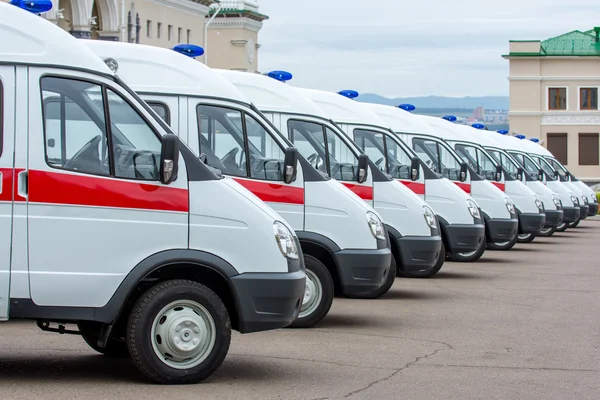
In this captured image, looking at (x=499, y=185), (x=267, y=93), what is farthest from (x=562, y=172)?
(x=267, y=93)

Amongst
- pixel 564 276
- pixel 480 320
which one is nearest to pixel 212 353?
pixel 480 320

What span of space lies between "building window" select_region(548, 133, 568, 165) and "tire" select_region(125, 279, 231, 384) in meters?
79.8

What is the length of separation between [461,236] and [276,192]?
270 inches

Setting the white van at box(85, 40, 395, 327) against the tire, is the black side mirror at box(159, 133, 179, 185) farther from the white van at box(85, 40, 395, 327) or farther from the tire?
the white van at box(85, 40, 395, 327)

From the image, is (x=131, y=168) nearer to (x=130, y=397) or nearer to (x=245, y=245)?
(x=245, y=245)

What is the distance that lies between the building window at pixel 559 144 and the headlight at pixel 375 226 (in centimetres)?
7584

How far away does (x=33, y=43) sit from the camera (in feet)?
27.6

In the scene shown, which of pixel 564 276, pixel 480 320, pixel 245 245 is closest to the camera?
pixel 245 245

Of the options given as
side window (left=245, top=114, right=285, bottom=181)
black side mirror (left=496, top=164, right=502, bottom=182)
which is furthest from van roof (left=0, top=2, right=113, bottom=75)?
black side mirror (left=496, top=164, right=502, bottom=182)

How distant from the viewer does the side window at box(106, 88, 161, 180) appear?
850 centimetres

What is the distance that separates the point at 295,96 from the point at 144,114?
4999mm

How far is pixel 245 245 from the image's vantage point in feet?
28.7

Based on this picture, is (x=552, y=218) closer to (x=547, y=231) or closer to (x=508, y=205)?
(x=547, y=231)

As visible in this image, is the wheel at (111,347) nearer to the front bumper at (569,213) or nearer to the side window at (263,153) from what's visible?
the side window at (263,153)
